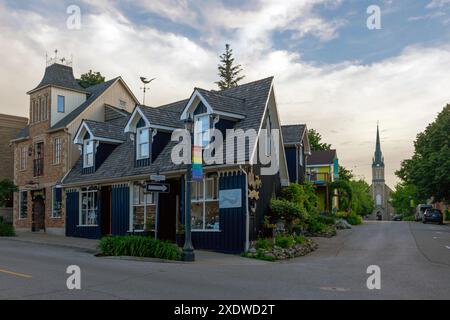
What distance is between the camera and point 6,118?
144 feet

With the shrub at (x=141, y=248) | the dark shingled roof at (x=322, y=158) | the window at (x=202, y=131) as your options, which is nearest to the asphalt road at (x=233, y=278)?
the shrub at (x=141, y=248)

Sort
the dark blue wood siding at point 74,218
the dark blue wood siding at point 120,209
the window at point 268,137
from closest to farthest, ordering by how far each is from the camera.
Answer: the window at point 268,137 → the dark blue wood siding at point 120,209 → the dark blue wood siding at point 74,218

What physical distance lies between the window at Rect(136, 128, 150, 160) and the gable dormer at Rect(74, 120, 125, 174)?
4099mm

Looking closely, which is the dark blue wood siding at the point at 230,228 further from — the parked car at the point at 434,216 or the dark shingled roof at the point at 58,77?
the parked car at the point at 434,216

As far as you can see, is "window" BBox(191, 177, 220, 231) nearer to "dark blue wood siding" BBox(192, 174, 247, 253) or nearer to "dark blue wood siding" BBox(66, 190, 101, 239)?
"dark blue wood siding" BBox(192, 174, 247, 253)

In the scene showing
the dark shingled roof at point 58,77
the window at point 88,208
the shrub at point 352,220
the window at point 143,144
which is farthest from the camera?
the shrub at point 352,220

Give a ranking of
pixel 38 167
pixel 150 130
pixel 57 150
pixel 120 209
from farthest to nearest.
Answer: pixel 38 167 → pixel 57 150 → pixel 120 209 → pixel 150 130

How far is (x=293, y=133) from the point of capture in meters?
29.8

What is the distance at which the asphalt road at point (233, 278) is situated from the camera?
10.5m

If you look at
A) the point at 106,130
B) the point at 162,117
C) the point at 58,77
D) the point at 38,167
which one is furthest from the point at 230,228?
the point at 58,77

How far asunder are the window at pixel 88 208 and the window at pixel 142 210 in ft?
11.7

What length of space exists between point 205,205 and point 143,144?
5.44 meters

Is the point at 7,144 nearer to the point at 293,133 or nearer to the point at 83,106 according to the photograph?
the point at 83,106
